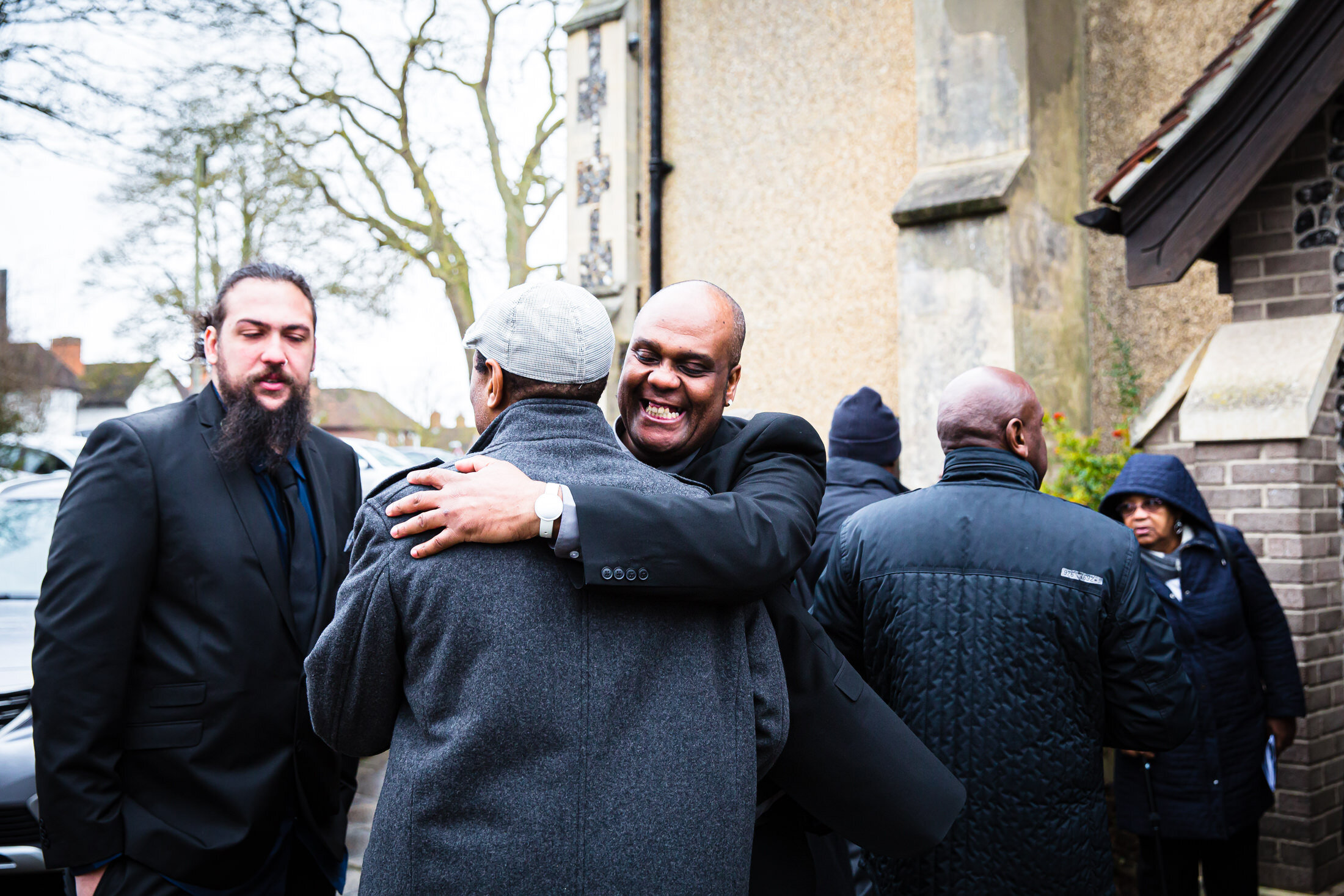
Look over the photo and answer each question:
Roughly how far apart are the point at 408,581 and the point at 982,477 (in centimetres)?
168

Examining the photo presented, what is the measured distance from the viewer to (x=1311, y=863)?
4449 millimetres

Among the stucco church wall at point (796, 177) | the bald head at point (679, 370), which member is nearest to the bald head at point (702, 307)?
the bald head at point (679, 370)

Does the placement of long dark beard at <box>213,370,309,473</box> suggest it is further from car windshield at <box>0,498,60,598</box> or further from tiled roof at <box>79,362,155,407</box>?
tiled roof at <box>79,362,155,407</box>

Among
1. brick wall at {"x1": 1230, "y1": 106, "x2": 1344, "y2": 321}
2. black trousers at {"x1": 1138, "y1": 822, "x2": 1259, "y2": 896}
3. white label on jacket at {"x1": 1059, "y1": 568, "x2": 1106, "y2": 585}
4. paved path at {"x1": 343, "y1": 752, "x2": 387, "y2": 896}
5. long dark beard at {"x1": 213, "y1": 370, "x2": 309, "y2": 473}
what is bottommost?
paved path at {"x1": 343, "y1": 752, "x2": 387, "y2": 896}

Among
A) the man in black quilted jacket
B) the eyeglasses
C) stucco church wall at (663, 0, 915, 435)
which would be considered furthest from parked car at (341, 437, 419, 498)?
the man in black quilted jacket

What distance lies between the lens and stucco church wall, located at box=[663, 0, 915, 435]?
7398 millimetres

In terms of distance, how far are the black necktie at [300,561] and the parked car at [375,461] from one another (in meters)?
6.99

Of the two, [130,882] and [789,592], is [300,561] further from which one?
[789,592]

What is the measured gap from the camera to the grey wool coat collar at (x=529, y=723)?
4.90 feet

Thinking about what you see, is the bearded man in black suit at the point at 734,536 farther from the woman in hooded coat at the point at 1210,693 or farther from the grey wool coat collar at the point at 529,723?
the woman in hooded coat at the point at 1210,693

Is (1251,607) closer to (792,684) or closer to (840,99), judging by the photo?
(792,684)

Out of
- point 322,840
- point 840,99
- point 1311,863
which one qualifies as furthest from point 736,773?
point 840,99

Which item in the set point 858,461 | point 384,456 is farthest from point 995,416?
point 384,456

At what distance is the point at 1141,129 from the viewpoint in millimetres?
6605
